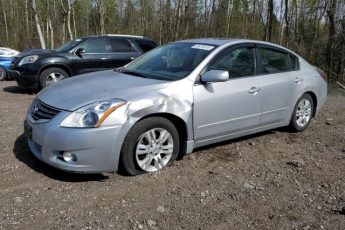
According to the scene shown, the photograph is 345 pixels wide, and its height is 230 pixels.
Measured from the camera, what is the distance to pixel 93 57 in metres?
10.3

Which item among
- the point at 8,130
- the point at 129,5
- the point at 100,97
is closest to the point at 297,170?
the point at 100,97

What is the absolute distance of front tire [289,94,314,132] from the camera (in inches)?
249

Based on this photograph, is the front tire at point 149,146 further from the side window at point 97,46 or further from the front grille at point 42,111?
the side window at point 97,46

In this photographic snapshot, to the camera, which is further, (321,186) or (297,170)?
(297,170)

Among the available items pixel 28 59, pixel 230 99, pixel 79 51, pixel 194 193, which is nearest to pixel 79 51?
pixel 79 51

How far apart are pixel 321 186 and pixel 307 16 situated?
1245 cm

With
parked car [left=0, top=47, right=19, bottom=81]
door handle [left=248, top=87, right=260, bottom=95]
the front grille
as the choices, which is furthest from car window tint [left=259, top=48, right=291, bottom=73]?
parked car [left=0, top=47, right=19, bottom=81]

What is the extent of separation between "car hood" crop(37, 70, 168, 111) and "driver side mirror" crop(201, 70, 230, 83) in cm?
49

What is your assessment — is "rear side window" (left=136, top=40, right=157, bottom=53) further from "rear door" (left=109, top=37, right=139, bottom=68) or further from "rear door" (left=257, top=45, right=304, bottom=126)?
"rear door" (left=257, top=45, right=304, bottom=126)

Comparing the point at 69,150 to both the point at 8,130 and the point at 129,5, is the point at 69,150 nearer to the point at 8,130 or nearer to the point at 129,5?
the point at 8,130

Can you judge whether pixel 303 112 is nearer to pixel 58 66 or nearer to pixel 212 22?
pixel 58 66

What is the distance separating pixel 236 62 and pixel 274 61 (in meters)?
0.90

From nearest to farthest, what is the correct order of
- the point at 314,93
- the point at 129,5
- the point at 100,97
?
1. the point at 100,97
2. the point at 314,93
3. the point at 129,5

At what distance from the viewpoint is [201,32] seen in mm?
21578
